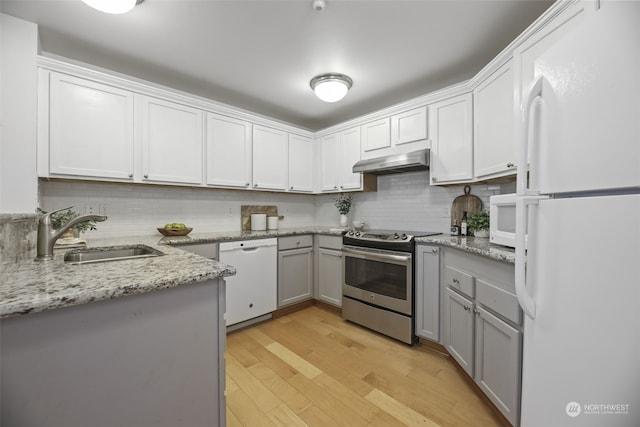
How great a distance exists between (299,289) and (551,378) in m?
2.51

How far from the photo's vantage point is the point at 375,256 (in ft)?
8.36

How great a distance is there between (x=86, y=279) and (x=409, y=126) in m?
2.77

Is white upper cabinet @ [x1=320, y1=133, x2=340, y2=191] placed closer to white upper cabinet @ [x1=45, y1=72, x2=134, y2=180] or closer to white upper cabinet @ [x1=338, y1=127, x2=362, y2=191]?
white upper cabinet @ [x1=338, y1=127, x2=362, y2=191]

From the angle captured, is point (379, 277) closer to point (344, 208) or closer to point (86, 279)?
point (344, 208)

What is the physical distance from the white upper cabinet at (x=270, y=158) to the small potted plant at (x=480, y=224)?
2.14 meters

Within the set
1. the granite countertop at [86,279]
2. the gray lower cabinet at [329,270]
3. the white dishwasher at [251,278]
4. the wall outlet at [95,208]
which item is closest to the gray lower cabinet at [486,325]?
the gray lower cabinet at [329,270]

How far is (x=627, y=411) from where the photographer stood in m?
0.65

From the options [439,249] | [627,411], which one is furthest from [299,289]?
[627,411]

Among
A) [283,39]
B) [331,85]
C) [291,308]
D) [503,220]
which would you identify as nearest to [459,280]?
[503,220]

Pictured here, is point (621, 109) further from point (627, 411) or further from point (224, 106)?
point (224, 106)

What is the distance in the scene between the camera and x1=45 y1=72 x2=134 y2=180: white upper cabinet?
1.96 meters

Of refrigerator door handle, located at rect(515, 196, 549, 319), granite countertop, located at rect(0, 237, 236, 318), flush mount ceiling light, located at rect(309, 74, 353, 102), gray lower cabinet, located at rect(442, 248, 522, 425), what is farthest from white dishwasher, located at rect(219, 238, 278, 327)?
refrigerator door handle, located at rect(515, 196, 549, 319)

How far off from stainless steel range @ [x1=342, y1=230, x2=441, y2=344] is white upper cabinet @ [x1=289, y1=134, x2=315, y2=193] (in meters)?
1.05

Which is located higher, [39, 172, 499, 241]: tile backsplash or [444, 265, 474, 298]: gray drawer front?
[39, 172, 499, 241]: tile backsplash
